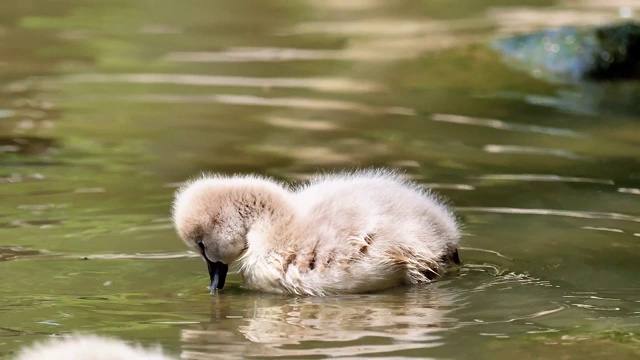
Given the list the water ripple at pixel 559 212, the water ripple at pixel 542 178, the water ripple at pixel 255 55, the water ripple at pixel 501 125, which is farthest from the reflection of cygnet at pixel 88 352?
the water ripple at pixel 255 55

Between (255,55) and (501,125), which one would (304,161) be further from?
(255,55)

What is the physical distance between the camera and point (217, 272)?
18.9 ft

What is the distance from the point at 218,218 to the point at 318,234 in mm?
425

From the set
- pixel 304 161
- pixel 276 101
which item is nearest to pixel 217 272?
pixel 304 161

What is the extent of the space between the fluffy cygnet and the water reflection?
8 centimetres

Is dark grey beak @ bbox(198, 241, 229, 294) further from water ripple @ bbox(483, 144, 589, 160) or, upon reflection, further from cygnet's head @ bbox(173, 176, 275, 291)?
water ripple @ bbox(483, 144, 589, 160)

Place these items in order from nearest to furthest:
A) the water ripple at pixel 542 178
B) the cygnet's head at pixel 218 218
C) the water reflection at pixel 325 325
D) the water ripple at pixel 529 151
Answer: the water reflection at pixel 325 325 < the cygnet's head at pixel 218 218 < the water ripple at pixel 542 178 < the water ripple at pixel 529 151

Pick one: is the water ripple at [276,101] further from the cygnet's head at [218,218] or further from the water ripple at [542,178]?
the cygnet's head at [218,218]

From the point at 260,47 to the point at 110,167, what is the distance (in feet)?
19.9

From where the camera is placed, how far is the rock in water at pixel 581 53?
12.8 meters

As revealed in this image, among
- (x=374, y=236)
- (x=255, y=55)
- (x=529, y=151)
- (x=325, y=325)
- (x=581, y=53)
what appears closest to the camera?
(x=325, y=325)

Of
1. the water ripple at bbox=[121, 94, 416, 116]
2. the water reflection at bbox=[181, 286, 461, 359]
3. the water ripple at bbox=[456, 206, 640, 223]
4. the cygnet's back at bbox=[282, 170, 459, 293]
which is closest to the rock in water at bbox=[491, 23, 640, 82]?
the water ripple at bbox=[121, 94, 416, 116]

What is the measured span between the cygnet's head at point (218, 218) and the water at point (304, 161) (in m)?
0.17

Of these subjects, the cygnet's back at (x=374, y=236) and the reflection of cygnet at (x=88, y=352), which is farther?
the cygnet's back at (x=374, y=236)
